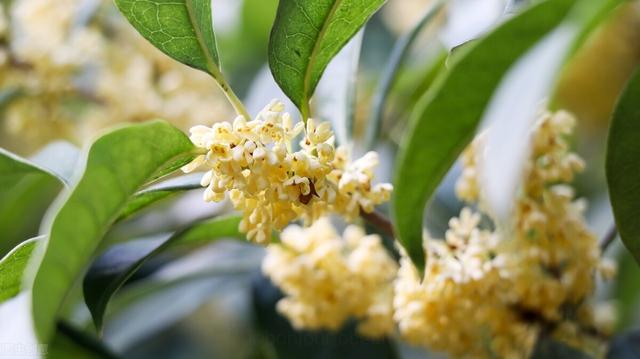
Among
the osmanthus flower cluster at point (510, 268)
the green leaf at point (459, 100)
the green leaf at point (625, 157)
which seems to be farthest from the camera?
the osmanthus flower cluster at point (510, 268)

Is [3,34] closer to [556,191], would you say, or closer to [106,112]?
[106,112]

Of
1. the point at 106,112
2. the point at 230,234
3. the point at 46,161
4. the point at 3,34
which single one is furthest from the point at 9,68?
the point at 230,234

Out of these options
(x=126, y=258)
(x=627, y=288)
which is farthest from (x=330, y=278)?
(x=627, y=288)

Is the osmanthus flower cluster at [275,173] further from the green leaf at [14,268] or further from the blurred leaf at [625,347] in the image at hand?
the blurred leaf at [625,347]

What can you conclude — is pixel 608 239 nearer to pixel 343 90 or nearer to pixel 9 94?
pixel 343 90

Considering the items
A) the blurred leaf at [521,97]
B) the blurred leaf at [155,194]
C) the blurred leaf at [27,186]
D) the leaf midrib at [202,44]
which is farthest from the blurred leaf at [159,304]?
the blurred leaf at [521,97]
